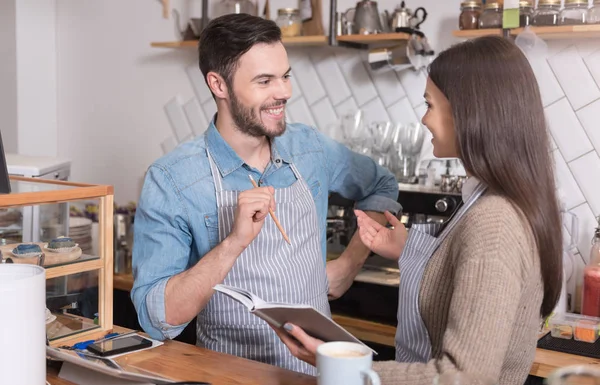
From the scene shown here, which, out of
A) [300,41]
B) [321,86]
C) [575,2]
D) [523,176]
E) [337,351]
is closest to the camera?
[337,351]

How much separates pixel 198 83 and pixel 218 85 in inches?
76.8

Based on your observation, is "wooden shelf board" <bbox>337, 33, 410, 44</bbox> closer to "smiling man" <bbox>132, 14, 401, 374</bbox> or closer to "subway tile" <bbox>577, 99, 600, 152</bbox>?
"subway tile" <bbox>577, 99, 600, 152</bbox>

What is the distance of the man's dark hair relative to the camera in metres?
1.98

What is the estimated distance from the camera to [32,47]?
14.3 feet

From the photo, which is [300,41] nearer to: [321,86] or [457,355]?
[321,86]

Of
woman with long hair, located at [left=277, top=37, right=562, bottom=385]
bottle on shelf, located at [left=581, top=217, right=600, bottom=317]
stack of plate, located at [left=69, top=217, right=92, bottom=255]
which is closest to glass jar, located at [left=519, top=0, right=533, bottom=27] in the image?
bottle on shelf, located at [left=581, top=217, right=600, bottom=317]

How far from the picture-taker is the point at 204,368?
158cm

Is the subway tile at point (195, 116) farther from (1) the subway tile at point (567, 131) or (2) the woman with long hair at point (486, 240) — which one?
(2) the woman with long hair at point (486, 240)

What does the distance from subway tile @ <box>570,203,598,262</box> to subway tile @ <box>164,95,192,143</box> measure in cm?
207

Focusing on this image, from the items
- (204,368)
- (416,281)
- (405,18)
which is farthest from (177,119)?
(416,281)

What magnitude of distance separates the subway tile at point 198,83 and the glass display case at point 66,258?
2138 mm

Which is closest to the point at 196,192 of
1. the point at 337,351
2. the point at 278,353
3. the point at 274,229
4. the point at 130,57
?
the point at 274,229

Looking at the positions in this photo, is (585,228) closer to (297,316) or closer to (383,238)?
(383,238)

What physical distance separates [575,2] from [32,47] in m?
3.07
